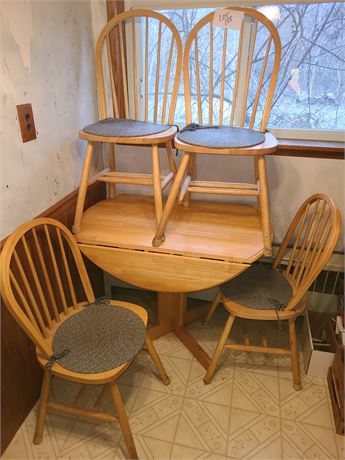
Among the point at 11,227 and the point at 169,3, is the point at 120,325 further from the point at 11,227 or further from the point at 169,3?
the point at 169,3

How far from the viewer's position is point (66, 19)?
1.49 meters

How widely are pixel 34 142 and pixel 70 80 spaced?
41cm

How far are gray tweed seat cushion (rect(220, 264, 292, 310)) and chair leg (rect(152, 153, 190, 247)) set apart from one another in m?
0.41

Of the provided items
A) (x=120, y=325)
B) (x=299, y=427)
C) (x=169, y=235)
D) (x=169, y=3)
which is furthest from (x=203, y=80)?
(x=299, y=427)

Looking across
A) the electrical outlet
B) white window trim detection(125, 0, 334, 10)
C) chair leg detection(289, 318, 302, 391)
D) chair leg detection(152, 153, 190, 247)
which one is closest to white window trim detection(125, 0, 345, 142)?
white window trim detection(125, 0, 334, 10)

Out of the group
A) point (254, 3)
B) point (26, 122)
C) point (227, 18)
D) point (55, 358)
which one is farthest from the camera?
point (254, 3)

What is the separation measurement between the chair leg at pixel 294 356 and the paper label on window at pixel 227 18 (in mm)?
1312

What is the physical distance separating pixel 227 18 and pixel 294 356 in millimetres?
1525

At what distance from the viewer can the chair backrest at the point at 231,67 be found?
5.02 feet

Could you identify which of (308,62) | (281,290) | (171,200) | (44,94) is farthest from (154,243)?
(308,62)

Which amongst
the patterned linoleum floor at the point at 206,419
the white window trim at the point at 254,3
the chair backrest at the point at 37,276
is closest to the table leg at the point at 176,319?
the patterned linoleum floor at the point at 206,419

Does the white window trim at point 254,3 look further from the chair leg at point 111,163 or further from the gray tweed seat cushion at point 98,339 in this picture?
the gray tweed seat cushion at point 98,339

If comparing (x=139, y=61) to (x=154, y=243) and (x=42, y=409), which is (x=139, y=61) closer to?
(x=154, y=243)

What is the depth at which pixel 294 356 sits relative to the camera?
155 centimetres
